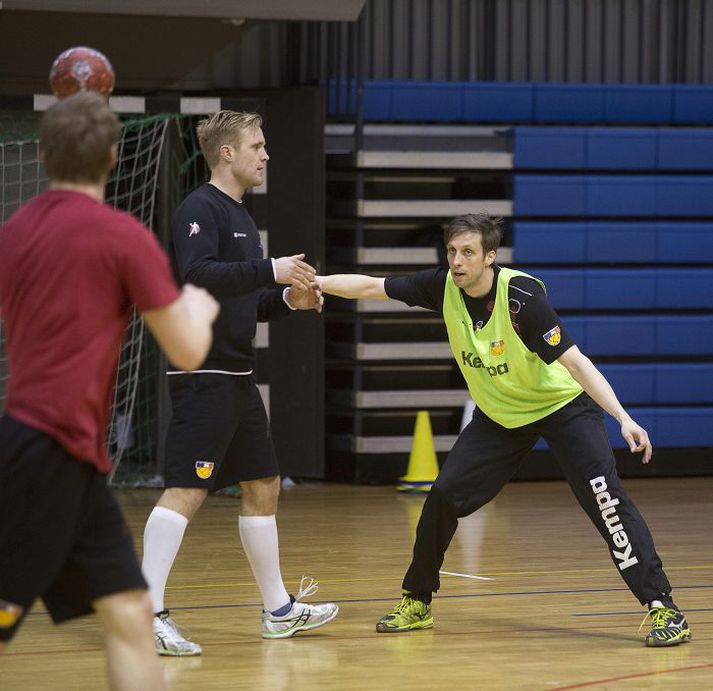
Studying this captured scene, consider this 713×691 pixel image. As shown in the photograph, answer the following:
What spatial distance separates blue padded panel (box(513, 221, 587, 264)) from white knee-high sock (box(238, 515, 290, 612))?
514cm

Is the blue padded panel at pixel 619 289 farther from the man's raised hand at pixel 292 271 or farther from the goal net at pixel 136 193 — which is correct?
the man's raised hand at pixel 292 271

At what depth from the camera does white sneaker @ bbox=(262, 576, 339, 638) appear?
505cm

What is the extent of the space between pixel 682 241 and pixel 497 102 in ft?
5.43

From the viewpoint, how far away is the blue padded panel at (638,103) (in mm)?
10203

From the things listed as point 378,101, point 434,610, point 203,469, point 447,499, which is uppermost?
point 378,101

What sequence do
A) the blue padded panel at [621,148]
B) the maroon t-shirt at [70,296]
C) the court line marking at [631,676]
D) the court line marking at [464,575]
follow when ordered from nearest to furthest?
the maroon t-shirt at [70,296], the court line marking at [631,676], the court line marking at [464,575], the blue padded panel at [621,148]

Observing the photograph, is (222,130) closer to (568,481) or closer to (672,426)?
(568,481)

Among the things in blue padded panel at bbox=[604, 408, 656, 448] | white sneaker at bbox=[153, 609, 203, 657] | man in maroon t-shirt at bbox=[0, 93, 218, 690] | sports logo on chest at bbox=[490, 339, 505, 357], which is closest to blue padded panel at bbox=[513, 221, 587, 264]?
blue padded panel at bbox=[604, 408, 656, 448]

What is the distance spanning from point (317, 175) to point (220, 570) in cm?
365

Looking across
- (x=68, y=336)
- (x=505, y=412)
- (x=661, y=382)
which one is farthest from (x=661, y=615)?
(x=661, y=382)

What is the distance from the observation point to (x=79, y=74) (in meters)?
3.68

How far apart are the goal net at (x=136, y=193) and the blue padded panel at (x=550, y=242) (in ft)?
7.54

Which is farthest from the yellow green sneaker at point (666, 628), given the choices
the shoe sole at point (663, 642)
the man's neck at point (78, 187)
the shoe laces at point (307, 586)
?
the man's neck at point (78, 187)

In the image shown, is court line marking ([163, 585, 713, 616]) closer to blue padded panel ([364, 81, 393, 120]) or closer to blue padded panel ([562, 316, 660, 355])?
blue padded panel ([562, 316, 660, 355])
